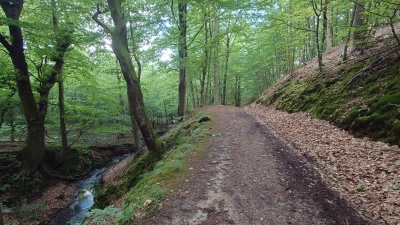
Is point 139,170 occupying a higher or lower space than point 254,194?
lower

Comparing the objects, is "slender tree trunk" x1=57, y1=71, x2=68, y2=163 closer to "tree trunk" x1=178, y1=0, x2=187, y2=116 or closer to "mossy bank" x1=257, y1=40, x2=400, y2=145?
"tree trunk" x1=178, y1=0, x2=187, y2=116

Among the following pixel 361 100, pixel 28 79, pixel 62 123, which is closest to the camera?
pixel 361 100

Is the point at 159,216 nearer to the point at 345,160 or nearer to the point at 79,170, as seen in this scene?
the point at 345,160

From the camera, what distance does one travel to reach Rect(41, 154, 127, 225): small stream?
730 centimetres

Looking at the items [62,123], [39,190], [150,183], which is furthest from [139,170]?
[62,123]

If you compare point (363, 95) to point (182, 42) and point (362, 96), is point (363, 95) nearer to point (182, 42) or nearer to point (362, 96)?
point (362, 96)

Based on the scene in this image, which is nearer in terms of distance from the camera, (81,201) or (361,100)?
(361,100)

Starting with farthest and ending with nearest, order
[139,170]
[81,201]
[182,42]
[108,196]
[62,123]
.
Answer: [182,42] → [62,123] → [81,201] → [139,170] → [108,196]

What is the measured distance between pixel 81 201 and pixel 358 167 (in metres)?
9.84

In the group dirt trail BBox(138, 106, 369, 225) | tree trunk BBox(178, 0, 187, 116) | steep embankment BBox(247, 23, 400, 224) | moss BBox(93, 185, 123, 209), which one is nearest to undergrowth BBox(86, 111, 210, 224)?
moss BBox(93, 185, 123, 209)

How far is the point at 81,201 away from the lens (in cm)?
877

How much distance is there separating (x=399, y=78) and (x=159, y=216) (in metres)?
7.79

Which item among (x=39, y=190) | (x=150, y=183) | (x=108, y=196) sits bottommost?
(x=39, y=190)

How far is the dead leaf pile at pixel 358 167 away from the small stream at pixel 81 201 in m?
6.98
